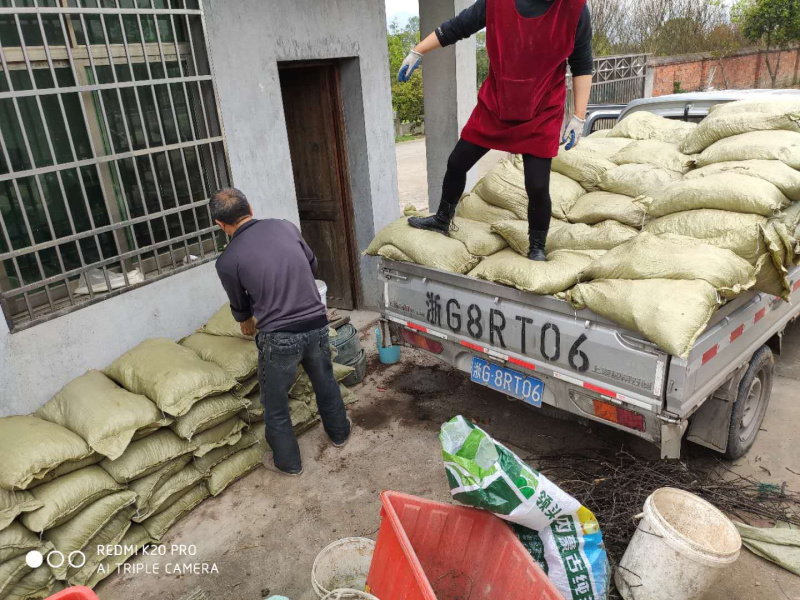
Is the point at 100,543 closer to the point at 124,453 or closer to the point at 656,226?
the point at 124,453

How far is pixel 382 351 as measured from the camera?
500 centimetres

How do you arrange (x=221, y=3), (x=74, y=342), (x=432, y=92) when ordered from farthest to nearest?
(x=432, y=92)
(x=221, y=3)
(x=74, y=342)

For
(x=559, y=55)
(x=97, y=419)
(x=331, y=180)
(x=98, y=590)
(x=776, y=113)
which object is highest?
(x=559, y=55)

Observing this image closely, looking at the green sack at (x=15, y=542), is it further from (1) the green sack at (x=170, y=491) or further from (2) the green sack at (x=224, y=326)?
(2) the green sack at (x=224, y=326)

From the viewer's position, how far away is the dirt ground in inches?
114

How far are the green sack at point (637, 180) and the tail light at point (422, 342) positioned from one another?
5.46 feet

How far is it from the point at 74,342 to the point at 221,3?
251 cm

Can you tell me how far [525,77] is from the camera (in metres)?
3.39

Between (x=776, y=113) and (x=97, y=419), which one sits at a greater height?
(x=776, y=113)

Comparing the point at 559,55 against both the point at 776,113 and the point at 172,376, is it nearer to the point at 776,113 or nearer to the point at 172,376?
the point at 776,113

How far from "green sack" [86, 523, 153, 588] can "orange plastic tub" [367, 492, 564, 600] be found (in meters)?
1.54

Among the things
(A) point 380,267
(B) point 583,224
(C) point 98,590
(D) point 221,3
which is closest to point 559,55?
(B) point 583,224

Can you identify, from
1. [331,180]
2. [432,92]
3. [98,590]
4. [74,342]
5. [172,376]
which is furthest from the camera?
[432,92]

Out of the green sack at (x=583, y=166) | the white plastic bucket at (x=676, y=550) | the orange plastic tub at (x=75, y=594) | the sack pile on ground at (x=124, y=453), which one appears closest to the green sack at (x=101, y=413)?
the sack pile on ground at (x=124, y=453)
